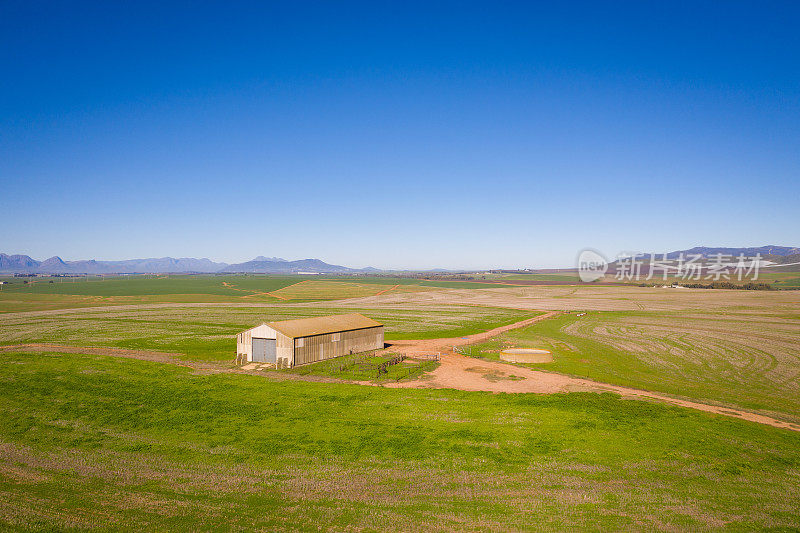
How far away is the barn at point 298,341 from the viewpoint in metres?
45.9

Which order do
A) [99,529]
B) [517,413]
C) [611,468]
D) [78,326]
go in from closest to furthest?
[99,529] < [611,468] < [517,413] < [78,326]

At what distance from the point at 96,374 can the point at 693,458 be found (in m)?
48.4

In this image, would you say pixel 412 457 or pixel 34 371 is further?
pixel 34 371

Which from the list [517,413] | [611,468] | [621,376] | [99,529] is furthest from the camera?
[621,376]

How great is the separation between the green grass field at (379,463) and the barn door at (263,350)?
12.4 metres

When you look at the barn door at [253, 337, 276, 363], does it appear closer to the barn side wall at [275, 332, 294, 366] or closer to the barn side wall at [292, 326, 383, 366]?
the barn side wall at [275, 332, 294, 366]

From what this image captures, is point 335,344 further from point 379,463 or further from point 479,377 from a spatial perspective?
point 379,463

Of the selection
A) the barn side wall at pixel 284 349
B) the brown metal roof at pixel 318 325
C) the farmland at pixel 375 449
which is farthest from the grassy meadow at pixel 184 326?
the farmland at pixel 375 449

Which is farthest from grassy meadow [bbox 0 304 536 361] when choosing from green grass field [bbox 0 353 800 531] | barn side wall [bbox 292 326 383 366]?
green grass field [bbox 0 353 800 531]

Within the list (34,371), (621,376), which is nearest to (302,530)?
(621,376)

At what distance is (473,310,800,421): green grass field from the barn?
1716 centimetres

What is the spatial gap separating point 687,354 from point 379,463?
49.7 m

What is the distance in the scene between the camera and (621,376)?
43.8 m

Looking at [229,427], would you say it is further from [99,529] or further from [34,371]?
[34,371]
